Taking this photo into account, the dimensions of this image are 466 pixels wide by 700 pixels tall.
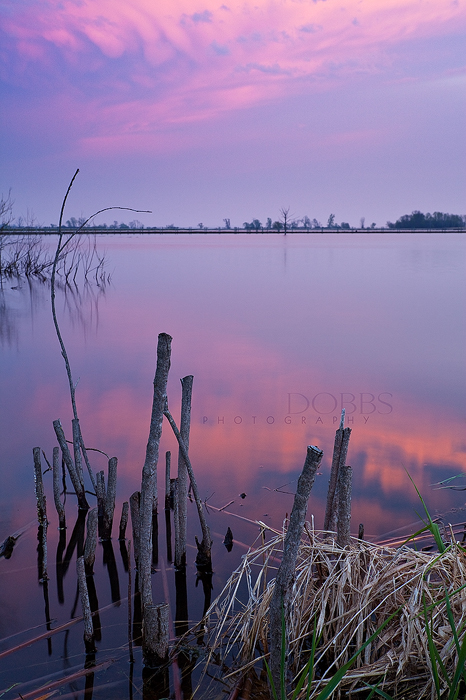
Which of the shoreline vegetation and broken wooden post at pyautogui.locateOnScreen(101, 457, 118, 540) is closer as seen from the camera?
the shoreline vegetation

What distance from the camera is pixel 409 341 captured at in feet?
52.5

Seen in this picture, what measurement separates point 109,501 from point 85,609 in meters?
1.45

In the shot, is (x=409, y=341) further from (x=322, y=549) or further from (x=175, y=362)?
(x=322, y=549)

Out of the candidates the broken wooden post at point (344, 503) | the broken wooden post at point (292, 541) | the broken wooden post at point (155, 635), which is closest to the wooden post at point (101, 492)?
the broken wooden post at point (155, 635)

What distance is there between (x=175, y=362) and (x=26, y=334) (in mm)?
5977

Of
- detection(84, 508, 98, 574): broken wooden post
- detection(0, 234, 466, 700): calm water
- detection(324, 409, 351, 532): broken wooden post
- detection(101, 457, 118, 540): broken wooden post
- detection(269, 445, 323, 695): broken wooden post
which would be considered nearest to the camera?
detection(269, 445, 323, 695): broken wooden post

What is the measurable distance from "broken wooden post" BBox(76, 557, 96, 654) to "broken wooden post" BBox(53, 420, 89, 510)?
1879 mm

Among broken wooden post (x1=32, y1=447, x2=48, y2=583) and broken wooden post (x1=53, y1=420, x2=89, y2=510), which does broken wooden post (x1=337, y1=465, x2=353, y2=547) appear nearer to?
broken wooden post (x1=32, y1=447, x2=48, y2=583)

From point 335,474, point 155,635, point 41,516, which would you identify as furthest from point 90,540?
point 335,474

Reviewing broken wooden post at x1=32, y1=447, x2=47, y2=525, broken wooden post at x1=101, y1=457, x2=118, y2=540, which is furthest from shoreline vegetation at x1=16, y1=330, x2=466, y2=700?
broken wooden post at x1=32, y1=447, x2=47, y2=525

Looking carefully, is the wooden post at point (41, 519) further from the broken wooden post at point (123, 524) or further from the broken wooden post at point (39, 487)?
the broken wooden post at point (123, 524)

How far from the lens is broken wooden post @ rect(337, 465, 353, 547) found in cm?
347

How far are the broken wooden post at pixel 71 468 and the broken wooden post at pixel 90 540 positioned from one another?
1.06 m

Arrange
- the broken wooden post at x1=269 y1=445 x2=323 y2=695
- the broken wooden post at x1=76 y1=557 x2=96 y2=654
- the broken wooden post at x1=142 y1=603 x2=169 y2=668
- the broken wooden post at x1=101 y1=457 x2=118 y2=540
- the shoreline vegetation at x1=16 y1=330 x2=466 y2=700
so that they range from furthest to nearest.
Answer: the broken wooden post at x1=101 y1=457 x2=118 y2=540 → the broken wooden post at x1=76 y1=557 x2=96 y2=654 → the broken wooden post at x1=142 y1=603 x2=169 y2=668 → the shoreline vegetation at x1=16 y1=330 x2=466 y2=700 → the broken wooden post at x1=269 y1=445 x2=323 y2=695
